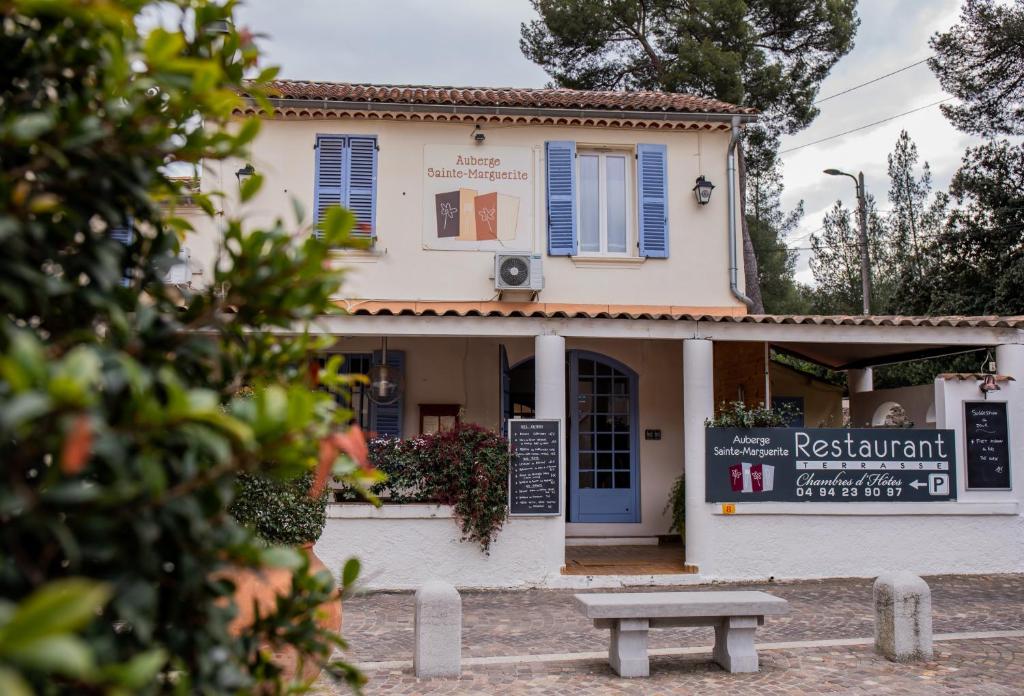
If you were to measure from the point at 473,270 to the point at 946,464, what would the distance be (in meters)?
6.72

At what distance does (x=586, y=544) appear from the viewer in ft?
40.0

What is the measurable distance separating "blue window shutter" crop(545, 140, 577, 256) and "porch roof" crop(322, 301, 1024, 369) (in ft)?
4.90

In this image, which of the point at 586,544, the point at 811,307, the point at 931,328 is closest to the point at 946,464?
the point at 931,328

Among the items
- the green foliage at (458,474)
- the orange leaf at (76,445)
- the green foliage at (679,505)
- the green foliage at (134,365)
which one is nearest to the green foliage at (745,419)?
the green foliage at (679,505)

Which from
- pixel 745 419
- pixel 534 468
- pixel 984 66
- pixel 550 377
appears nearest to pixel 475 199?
pixel 550 377

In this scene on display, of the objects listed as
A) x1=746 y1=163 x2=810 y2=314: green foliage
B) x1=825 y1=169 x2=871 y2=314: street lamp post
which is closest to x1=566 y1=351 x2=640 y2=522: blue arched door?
x1=825 y1=169 x2=871 y2=314: street lamp post

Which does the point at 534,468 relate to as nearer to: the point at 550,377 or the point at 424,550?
the point at 550,377

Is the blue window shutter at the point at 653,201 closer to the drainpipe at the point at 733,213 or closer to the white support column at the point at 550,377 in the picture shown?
the drainpipe at the point at 733,213

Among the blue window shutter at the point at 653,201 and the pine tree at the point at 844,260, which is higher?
the pine tree at the point at 844,260

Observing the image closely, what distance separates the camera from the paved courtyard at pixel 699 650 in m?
6.28

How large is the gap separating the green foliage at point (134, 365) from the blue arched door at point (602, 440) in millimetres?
10246

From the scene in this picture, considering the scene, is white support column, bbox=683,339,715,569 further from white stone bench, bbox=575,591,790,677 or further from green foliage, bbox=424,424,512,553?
white stone bench, bbox=575,591,790,677

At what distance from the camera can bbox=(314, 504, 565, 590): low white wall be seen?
33.1 feet

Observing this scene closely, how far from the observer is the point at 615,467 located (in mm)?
12539
